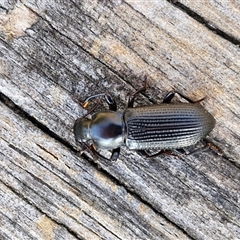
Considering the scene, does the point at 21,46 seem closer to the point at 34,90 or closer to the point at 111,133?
the point at 34,90

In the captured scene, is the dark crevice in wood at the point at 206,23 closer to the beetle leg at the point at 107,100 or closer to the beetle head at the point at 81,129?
the beetle leg at the point at 107,100

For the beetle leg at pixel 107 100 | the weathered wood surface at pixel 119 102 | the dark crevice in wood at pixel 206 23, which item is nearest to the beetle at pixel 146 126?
the beetle leg at pixel 107 100

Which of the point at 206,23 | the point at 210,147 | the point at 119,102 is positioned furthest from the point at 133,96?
the point at 206,23

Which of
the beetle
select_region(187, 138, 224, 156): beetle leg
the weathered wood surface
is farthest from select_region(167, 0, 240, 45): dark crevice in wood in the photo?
select_region(187, 138, 224, 156): beetle leg

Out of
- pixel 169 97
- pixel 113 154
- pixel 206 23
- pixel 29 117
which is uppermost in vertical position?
pixel 206 23

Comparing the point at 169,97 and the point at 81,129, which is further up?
the point at 169,97

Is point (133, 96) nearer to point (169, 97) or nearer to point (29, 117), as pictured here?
point (169, 97)
